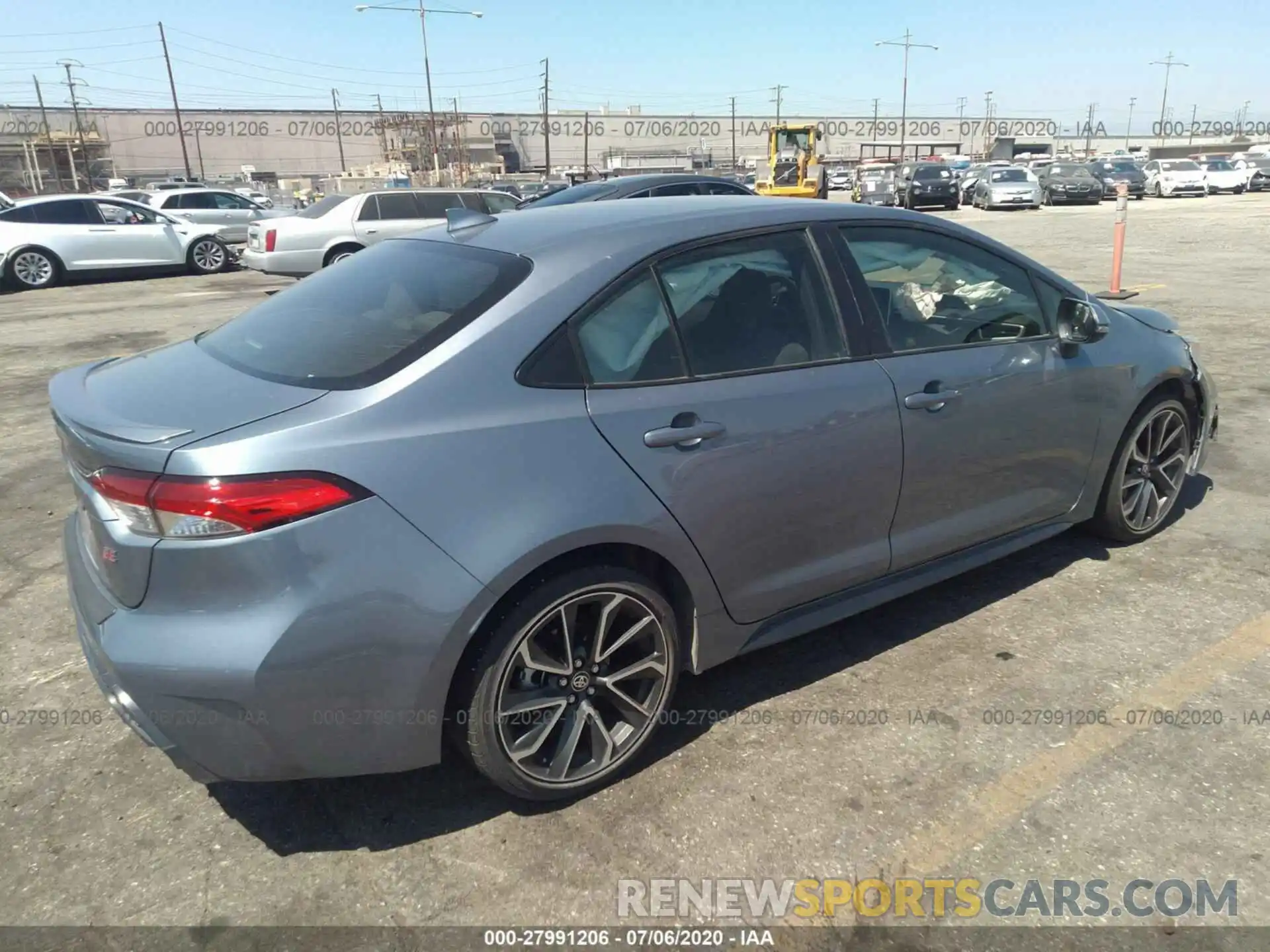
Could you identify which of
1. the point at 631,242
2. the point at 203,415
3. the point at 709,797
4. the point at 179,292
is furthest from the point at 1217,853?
the point at 179,292

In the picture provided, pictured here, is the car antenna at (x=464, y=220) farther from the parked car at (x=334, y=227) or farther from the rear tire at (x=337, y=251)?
the rear tire at (x=337, y=251)

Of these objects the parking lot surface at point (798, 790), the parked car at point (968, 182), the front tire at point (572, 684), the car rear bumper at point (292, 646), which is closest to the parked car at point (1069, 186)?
the parked car at point (968, 182)

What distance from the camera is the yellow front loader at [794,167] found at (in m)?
35.8

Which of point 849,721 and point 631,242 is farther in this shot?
point 849,721

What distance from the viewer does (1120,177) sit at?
38.1 m

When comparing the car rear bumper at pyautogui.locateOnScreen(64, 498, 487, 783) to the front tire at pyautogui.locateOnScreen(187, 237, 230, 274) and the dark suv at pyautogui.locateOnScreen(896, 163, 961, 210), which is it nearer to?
the front tire at pyautogui.locateOnScreen(187, 237, 230, 274)

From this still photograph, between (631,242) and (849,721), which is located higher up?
(631,242)

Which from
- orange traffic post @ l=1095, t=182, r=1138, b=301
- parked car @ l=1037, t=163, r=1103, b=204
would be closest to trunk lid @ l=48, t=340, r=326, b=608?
orange traffic post @ l=1095, t=182, r=1138, b=301

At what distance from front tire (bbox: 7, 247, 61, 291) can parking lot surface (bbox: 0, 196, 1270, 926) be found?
560 inches

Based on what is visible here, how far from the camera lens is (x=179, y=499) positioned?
85.7 inches

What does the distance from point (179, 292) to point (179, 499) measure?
14844mm

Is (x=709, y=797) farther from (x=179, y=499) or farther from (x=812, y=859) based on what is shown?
(x=179, y=499)

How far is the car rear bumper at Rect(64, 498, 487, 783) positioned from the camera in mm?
2178

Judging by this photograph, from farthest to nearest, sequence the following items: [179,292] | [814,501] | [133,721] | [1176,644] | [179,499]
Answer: [179,292], [1176,644], [814,501], [133,721], [179,499]
